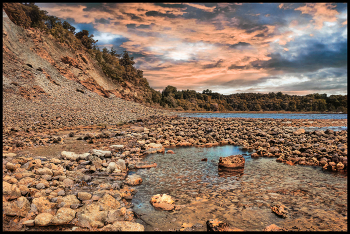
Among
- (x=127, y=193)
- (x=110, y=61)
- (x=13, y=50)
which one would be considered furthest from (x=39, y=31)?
(x=127, y=193)

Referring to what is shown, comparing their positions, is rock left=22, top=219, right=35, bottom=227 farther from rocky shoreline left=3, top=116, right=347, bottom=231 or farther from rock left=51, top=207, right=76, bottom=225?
rock left=51, top=207, right=76, bottom=225

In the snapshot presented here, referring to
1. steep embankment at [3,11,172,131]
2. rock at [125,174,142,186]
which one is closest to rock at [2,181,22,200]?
rock at [125,174,142,186]

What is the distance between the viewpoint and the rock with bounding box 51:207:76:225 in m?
4.28

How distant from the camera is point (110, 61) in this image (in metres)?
63.0

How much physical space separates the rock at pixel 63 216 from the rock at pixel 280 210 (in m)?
4.84

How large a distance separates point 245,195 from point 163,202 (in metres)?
2.58

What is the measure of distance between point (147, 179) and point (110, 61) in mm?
61754

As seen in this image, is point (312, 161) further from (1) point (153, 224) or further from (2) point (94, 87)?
(2) point (94, 87)

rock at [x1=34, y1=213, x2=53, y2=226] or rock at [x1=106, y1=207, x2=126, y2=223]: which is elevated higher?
rock at [x1=34, y1=213, x2=53, y2=226]

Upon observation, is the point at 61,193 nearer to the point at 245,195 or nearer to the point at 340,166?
the point at 245,195

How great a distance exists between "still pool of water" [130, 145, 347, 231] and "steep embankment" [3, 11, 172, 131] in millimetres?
15862

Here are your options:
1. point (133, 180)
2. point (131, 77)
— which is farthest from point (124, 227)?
point (131, 77)

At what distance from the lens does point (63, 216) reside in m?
4.40

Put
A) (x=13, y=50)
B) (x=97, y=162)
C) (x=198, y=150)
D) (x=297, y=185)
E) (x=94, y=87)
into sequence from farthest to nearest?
(x=94, y=87) → (x=13, y=50) → (x=198, y=150) → (x=97, y=162) → (x=297, y=185)
